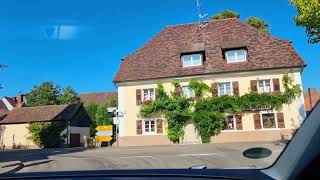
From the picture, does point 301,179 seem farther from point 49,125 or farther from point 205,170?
point 49,125

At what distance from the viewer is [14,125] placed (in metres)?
52.2

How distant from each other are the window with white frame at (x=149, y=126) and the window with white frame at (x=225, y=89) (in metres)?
6.11

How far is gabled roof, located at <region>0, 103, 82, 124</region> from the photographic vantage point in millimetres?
50916

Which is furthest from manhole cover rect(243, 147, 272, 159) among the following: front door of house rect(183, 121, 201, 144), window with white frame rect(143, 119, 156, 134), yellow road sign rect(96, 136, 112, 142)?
yellow road sign rect(96, 136, 112, 142)

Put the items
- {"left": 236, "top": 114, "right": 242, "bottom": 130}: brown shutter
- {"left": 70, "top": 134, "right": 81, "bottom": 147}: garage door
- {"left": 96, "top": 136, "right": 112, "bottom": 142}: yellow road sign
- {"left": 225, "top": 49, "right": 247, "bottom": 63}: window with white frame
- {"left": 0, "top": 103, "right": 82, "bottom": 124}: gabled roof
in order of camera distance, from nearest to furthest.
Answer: {"left": 236, "top": 114, "right": 242, "bottom": 130}: brown shutter
{"left": 225, "top": 49, "right": 247, "bottom": 63}: window with white frame
{"left": 96, "top": 136, "right": 112, "bottom": 142}: yellow road sign
{"left": 70, "top": 134, "right": 81, "bottom": 147}: garage door
{"left": 0, "top": 103, "right": 82, "bottom": 124}: gabled roof

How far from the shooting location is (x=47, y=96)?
71938 millimetres

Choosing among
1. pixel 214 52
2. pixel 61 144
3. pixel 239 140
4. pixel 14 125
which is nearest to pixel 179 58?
pixel 214 52

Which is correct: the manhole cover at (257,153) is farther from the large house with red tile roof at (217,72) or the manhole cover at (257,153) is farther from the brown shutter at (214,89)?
the brown shutter at (214,89)

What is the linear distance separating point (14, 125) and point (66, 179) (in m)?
53.6

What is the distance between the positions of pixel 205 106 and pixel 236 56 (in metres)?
5.18

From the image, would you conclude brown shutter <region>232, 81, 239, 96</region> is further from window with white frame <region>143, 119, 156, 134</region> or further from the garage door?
the garage door

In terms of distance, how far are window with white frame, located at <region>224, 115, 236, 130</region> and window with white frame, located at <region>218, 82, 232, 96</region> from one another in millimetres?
2060

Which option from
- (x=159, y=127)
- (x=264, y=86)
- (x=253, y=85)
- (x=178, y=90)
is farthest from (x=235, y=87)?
(x=159, y=127)

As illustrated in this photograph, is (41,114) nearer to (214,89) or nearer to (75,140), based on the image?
(75,140)
